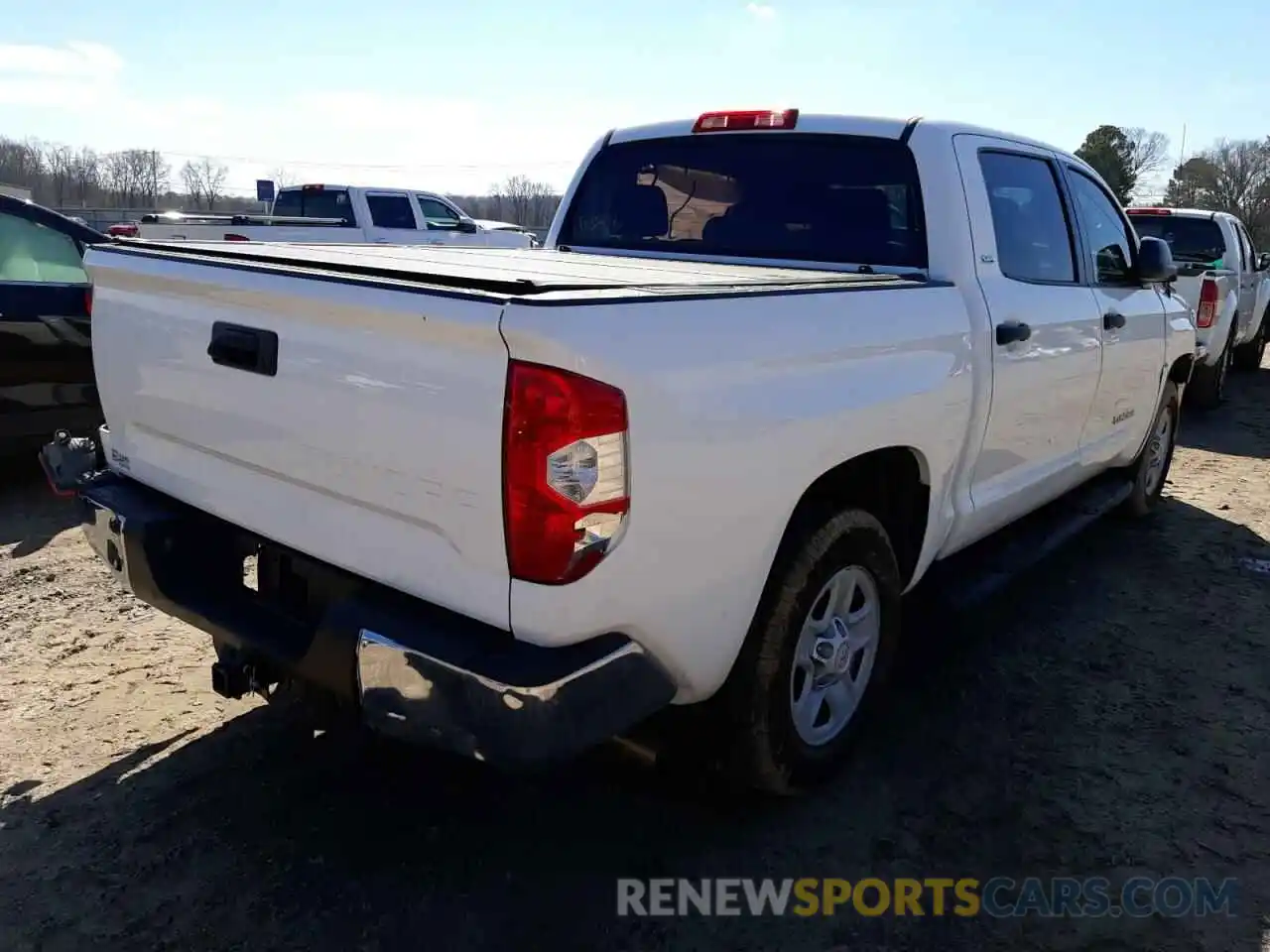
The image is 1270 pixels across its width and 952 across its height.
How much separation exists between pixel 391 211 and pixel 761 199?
12031mm

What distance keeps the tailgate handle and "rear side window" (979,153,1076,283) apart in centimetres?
252

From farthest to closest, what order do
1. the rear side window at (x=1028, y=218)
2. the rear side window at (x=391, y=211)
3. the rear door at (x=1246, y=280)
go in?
the rear side window at (x=391, y=211) → the rear door at (x=1246, y=280) → the rear side window at (x=1028, y=218)

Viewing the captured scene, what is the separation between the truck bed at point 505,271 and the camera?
2.17 meters

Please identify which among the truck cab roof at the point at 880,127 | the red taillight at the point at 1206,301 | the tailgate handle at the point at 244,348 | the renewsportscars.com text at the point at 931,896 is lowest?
the renewsportscars.com text at the point at 931,896

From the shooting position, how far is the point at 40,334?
17.9 ft

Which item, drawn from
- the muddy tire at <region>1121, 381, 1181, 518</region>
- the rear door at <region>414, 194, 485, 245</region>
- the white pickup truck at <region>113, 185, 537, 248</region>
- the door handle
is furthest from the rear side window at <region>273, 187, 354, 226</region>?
the door handle

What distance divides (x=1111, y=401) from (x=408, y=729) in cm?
381

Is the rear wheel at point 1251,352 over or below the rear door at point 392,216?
below

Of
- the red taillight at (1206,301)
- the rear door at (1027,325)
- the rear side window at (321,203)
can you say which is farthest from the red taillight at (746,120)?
the rear side window at (321,203)

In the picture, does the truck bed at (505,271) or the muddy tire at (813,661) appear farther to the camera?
the muddy tire at (813,661)

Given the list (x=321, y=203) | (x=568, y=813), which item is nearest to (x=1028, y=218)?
(x=568, y=813)

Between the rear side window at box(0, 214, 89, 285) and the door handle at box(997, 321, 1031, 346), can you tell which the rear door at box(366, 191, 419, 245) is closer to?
the rear side window at box(0, 214, 89, 285)

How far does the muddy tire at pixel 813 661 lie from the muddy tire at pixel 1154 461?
3.08 m

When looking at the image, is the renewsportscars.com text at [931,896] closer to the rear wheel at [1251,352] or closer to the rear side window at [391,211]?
the rear wheel at [1251,352]
